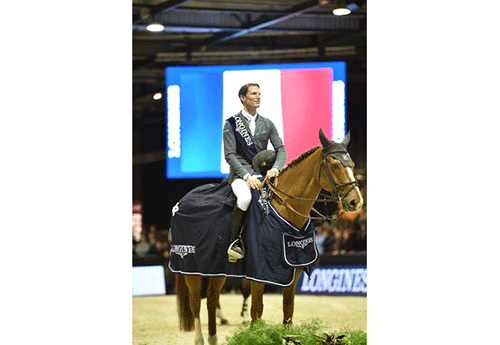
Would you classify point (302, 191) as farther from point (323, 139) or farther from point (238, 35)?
point (238, 35)

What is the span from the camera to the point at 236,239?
18.0ft

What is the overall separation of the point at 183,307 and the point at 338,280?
452 centimetres

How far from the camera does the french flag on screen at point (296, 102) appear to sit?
536cm

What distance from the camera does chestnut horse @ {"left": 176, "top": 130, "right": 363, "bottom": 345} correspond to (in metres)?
5.13

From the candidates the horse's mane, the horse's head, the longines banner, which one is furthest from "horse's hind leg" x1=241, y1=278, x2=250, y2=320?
the longines banner

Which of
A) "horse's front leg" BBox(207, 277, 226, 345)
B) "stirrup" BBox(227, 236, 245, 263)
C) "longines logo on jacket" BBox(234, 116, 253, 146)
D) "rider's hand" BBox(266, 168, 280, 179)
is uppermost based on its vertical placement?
"longines logo on jacket" BBox(234, 116, 253, 146)

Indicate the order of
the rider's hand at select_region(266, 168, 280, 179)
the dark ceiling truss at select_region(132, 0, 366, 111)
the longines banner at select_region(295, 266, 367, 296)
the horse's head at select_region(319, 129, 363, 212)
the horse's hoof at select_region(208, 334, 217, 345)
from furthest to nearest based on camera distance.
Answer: the dark ceiling truss at select_region(132, 0, 366, 111) < the longines banner at select_region(295, 266, 367, 296) < the horse's hoof at select_region(208, 334, 217, 345) < the rider's hand at select_region(266, 168, 280, 179) < the horse's head at select_region(319, 129, 363, 212)

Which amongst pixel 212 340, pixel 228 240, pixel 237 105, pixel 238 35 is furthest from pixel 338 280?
pixel 237 105

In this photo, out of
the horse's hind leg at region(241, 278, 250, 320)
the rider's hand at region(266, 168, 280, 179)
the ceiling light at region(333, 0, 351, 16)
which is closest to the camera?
the rider's hand at region(266, 168, 280, 179)

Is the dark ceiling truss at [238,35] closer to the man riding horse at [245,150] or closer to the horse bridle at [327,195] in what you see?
the man riding horse at [245,150]

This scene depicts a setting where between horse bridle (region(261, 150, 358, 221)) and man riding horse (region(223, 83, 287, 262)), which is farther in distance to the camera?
man riding horse (region(223, 83, 287, 262))

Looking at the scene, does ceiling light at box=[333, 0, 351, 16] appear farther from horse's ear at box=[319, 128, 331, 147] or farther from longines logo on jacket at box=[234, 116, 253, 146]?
horse's ear at box=[319, 128, 331, 147]

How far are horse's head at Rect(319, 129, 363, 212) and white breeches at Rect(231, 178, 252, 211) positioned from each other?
54cm
